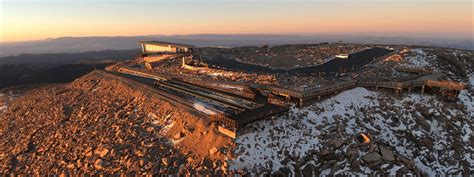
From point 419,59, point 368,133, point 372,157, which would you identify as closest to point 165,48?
point 419,59

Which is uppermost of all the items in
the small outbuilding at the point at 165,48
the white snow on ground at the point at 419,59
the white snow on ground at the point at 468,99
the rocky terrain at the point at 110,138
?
the small outbuilding at the point at 165,48

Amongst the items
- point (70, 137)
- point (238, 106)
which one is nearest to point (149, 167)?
point (238, 106)

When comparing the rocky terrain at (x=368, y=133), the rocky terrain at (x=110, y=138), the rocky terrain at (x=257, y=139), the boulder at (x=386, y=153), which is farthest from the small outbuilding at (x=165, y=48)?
the boulder at (x=386, y=153)

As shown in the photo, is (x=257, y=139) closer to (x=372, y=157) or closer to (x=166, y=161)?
(x=166, y=161)

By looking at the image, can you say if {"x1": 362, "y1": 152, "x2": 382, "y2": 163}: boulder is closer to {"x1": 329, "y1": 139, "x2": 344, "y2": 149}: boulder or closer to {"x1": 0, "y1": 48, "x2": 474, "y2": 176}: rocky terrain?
{"x1": 0, "y1": 48, "x2": 474, "y2": 176}: rocky terrain

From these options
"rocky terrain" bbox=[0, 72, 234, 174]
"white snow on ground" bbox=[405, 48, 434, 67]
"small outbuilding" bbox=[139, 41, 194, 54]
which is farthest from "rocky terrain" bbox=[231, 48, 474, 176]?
"small outbuilding" bbox=[139, 41, 194, 54]

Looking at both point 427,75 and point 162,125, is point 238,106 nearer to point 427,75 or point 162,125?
point 162,125

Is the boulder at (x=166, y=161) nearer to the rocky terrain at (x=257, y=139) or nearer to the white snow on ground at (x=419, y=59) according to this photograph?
the rocky terrain at (x=257, y=139)
